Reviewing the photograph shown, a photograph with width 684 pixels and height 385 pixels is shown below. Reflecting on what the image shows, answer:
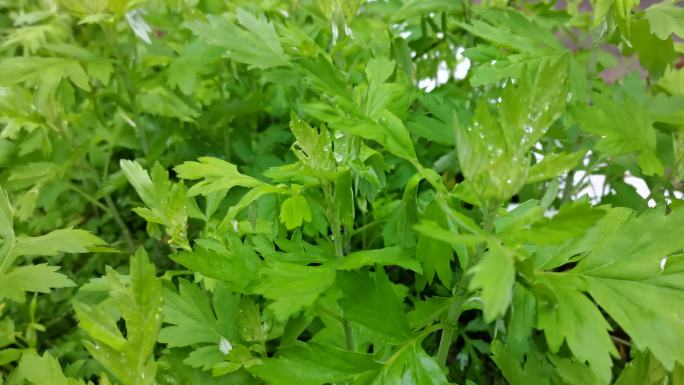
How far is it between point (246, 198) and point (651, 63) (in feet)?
1.75

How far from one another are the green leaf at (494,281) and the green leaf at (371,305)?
13 cm

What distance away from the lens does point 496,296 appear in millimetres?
341

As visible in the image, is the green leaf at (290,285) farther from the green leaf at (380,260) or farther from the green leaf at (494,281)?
the green leaf at (494,281)

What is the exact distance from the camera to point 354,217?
566 mm

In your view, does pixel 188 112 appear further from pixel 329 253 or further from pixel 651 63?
pixel 651 63

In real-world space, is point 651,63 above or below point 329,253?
above

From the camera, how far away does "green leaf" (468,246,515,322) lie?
1.11ft

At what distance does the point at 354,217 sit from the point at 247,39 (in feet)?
0.96

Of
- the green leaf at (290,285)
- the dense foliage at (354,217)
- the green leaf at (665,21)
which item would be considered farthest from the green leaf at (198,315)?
the green leaf at (665,21)

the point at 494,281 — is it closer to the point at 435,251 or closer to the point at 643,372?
the point at 435,251

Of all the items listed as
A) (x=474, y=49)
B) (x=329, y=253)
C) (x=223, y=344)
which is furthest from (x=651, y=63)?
(x=223, y=344)

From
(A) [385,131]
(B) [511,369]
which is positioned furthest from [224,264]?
(B) [511,369]

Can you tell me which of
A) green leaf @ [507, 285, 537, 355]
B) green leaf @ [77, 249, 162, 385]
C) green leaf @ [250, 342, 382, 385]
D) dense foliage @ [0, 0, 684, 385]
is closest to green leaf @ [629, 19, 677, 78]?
dense foliage @ [0, 0, 684, 385]

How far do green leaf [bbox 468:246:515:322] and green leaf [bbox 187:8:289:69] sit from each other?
0.42m
